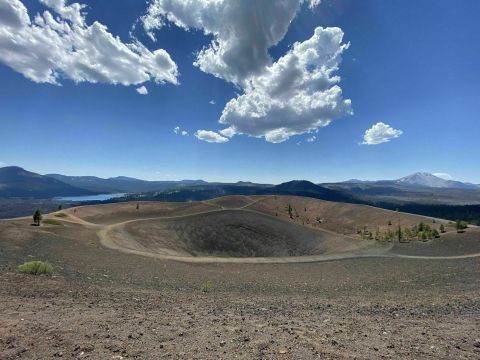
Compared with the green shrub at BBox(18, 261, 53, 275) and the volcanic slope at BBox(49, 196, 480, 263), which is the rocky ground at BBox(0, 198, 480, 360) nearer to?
the green shrub at BBox(18, 261, 53, 275)

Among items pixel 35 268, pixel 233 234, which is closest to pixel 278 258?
pixel 233 234

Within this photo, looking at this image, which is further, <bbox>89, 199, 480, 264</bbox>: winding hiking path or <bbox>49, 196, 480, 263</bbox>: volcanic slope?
<bbox>49, 196, 480, 263</bbox>: volcanic slope

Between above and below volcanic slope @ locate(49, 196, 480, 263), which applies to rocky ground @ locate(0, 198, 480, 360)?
above

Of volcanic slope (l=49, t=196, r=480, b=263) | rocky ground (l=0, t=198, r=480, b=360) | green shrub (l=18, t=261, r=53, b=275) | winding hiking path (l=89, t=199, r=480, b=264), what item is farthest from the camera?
volcanic slope (l=49, t=196, r=480, b=263)

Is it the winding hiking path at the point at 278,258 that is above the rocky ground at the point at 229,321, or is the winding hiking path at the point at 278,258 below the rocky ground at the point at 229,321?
below

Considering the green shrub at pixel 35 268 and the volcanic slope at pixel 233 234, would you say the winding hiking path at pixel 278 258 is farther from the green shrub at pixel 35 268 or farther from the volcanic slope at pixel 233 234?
the green shrub at pixel 35 268

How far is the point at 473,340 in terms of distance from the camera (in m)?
7.58

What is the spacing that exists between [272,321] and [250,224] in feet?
195

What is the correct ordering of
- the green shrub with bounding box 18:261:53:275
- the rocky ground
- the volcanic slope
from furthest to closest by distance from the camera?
the volcanic slope
the green shrub with bounding box 18:261:53:275
the rocky ground

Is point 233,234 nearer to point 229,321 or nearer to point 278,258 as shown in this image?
point 278,258

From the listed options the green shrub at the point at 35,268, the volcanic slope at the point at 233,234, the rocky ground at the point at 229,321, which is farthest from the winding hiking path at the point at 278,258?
the green shrub at the point at 35,268

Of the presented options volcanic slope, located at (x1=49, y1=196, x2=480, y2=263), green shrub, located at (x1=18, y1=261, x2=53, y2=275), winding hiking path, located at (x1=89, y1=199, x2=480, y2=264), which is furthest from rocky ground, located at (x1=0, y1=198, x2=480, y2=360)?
volcanic slope, located at (x1=49, y1=196, x2=480, y2=263)

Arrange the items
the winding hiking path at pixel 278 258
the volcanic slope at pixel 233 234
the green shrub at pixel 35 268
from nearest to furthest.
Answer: the green shrub at pixel 35 268
the winding hiking path at pixel 278 258
the volcanic slope at pixel 233 234

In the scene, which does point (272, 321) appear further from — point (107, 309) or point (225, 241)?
point (225, 241)
